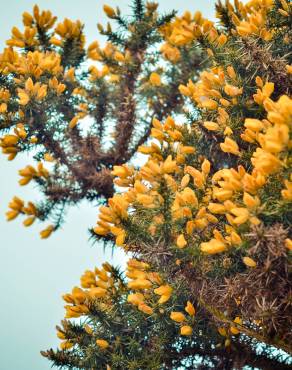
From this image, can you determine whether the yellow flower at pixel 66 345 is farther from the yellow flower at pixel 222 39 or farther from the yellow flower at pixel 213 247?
the yellow flower at pixel 222 39

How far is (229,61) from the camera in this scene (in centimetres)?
387

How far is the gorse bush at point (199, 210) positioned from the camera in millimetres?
2768

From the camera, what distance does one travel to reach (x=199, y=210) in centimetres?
305

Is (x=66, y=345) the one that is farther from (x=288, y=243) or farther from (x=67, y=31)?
(x=67, y=31)

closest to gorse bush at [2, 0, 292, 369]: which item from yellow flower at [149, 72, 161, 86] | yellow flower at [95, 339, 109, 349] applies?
yellow flower at [95, 339, 109, 349]

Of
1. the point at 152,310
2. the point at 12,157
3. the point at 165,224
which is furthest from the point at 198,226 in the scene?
the point at 12,157

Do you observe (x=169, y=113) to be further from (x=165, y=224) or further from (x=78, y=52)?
(x=165, y=224)

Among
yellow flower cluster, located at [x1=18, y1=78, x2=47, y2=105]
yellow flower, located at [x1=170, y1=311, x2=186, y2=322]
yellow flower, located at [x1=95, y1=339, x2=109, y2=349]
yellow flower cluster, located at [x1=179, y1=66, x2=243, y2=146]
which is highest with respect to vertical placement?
yellow flower cluster, located at [x1=18, y1=78, x2=47, y2=105]

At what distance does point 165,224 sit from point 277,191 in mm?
616

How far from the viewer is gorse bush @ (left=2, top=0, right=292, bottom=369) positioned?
2.77m

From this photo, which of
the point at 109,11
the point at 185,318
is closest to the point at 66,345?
the point at 185,318

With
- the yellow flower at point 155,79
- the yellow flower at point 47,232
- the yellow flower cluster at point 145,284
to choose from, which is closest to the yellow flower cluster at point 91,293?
the yellow flower cluster at point 145,284

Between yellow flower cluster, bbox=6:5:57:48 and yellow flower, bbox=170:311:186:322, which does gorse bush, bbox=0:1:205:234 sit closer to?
yellow flower cluster, bbox=6:5:57:48

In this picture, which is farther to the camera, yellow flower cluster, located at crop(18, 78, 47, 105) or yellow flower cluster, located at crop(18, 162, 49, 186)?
yellow flower cluster, located at crop(18, 162, 49, 186)
